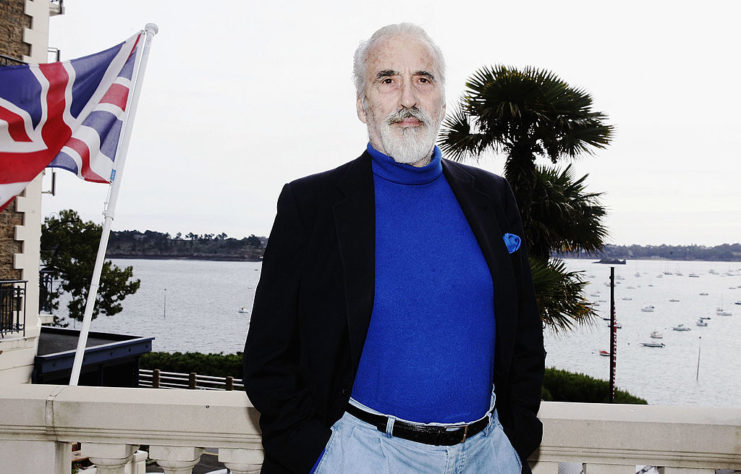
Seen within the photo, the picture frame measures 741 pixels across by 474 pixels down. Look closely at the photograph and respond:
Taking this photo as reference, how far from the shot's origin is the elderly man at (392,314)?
170 cm

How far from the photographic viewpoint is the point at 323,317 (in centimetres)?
177

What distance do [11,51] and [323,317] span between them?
11954mm

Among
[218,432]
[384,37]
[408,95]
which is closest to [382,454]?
[218,432]

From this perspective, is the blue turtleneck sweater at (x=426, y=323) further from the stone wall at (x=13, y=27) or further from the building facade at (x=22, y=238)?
the stone wall at (x=13, y=27)

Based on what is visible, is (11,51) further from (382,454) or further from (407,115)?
(382,454)

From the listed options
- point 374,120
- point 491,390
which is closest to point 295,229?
point 374,120

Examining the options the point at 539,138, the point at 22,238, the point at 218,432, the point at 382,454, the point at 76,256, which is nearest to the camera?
the point at 382,454

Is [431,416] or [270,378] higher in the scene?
[270,378]

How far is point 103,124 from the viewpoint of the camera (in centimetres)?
633

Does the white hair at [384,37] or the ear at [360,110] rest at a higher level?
the white hair at [384,37]

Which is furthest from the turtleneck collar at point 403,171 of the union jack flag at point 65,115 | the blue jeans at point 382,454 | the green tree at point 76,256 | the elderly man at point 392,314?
the green tree at point 76,256

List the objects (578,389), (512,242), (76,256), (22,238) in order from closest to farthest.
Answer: (512,242) < (22,238) < (578,389) < (76,256)

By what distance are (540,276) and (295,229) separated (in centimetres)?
972

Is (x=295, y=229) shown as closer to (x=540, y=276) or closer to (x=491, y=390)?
(x=491, y=390)
